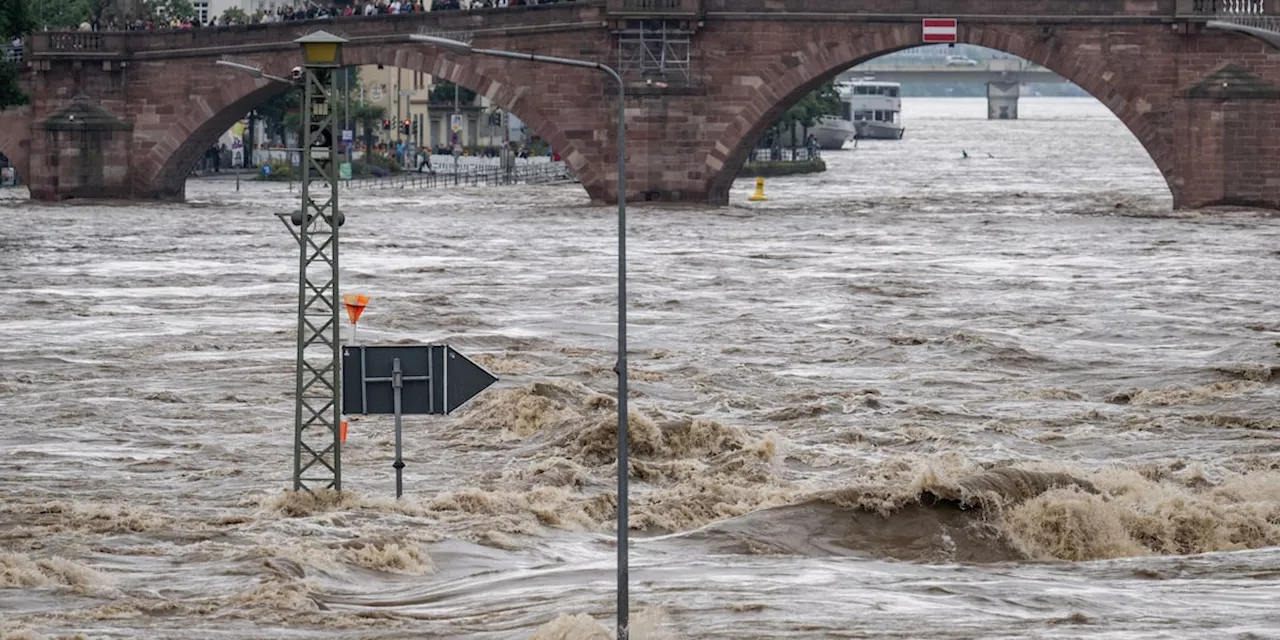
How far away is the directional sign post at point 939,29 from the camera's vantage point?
76.6m

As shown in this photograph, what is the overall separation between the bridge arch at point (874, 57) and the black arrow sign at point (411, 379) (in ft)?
164

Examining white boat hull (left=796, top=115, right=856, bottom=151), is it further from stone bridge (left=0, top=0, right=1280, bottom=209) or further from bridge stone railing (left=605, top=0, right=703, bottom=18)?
bridge stone railing (left=605, top=0, right=703, bottom=18)

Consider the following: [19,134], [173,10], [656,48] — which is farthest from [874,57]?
[173,10]

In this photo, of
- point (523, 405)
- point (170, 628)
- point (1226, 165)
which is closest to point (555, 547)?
point (170, 628)

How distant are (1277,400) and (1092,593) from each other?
14.1m

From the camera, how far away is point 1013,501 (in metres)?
30.4

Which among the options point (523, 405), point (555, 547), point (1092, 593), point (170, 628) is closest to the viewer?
point (170, 628)

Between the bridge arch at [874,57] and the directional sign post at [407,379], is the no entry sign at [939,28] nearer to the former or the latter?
the bridge arch at [874,57]

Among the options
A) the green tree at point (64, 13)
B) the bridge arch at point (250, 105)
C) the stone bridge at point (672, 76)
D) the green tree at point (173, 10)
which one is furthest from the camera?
the green tree at point (173, 10)

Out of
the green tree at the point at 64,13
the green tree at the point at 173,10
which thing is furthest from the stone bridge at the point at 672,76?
the green tree at the point at 173,10

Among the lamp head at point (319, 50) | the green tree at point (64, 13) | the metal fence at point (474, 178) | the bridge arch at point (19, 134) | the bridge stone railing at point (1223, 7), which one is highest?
the green tree at point (64, 13)

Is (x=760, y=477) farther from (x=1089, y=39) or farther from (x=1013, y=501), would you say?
(x=1089, y=39)

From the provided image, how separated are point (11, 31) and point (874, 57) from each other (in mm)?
26034

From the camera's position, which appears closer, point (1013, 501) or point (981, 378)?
point (1013, 501)
